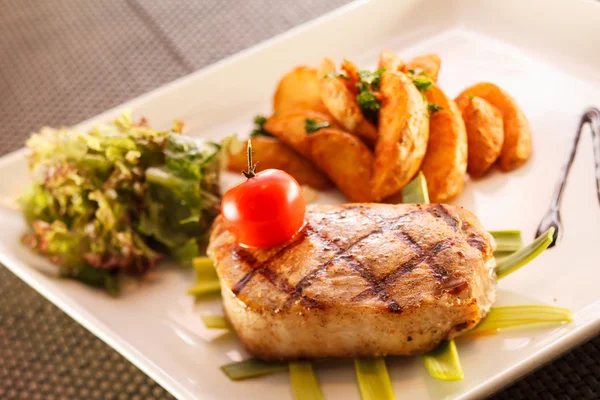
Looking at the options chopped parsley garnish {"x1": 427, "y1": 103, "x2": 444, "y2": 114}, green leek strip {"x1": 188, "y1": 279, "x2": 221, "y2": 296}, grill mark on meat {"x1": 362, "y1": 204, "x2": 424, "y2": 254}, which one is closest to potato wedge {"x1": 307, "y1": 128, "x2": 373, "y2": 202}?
chopped parsley garnish {"x1": 427, "y1": 103, "x2": 444, "y2": 114}

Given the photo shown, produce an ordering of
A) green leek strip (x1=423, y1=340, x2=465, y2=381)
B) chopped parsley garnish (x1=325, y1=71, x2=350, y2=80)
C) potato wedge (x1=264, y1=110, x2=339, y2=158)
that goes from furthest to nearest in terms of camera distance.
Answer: potato wedge (x1=264, y1=110, x2=339, y2=158) → chopped parsley garnish (x1=325, y1=71, x2=350, y2=80) → green leek strip (x1=423, y1=340, x2=465, y2=381)

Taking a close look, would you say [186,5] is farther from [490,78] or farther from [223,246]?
[223,246]

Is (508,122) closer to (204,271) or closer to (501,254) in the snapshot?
(501,254)

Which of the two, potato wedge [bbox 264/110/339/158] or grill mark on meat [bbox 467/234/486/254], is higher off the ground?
grill mark on meat [bbox 467/234/486/254]

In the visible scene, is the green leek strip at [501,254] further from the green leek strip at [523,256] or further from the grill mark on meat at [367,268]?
the grill mark on meat at [367,268]

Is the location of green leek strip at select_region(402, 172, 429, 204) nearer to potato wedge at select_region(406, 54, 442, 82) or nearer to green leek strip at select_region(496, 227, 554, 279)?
green leek strip at select_region(496, 227, 554, 279)

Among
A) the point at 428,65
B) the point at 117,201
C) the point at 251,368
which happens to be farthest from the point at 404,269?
the point at 117,201
